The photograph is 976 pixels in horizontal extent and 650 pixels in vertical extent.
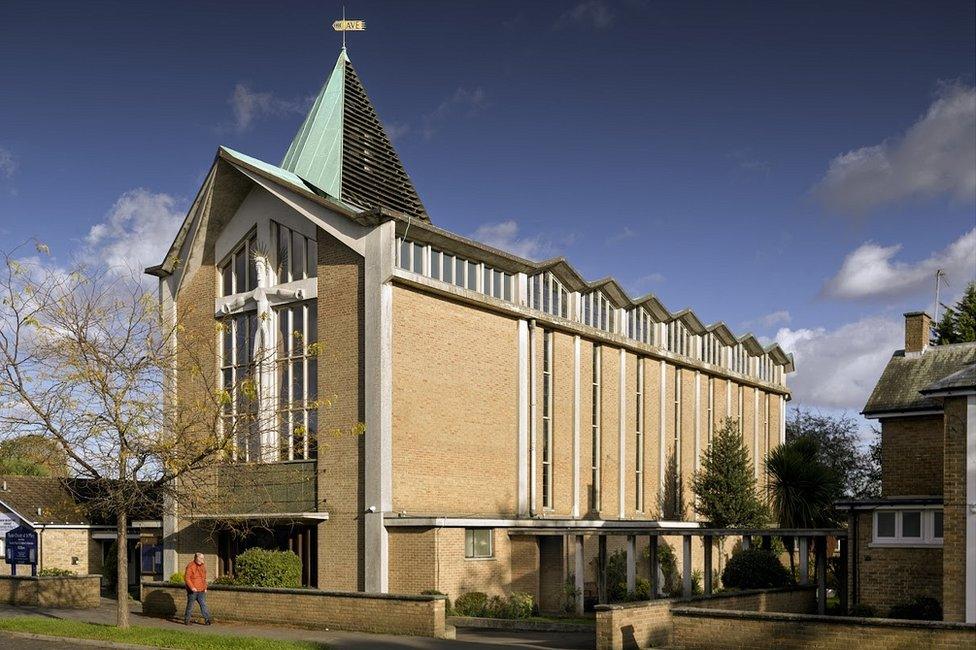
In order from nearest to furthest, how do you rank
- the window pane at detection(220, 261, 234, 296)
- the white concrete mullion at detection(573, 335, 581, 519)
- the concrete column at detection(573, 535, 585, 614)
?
the concrete column at detection(573, 535, 585, 614)
the window pane at detection(220, 261, 234, 296)
the white concrete mullion at detection(573, 335, 581, 519)

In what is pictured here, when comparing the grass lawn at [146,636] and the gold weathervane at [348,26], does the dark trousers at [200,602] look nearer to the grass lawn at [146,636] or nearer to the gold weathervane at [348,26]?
the grass lawn at [146,636]

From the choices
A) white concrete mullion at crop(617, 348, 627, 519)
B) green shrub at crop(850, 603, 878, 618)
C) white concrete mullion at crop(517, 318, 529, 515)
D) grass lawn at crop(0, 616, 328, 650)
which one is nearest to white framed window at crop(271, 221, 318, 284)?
white concrete mullion at crop(517, 318, 529, 515)

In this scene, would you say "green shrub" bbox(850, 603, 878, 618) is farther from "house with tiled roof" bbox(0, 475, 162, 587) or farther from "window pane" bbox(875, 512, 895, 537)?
"house with tiled roof" bbox(0, 475, 162, 587)

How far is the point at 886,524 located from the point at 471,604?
1137cm

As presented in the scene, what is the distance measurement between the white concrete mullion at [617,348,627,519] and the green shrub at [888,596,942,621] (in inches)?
635

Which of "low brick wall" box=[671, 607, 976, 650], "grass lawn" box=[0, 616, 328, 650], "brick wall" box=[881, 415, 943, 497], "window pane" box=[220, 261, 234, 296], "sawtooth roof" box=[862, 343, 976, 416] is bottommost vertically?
Result: "grass lawn" box=[0, 616, 328, 650]

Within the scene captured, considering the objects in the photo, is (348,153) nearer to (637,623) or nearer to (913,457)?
(913,457)

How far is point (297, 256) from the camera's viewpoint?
1345 inches

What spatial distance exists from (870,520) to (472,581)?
36.7 ft

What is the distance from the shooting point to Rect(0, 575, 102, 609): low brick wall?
31578 mm

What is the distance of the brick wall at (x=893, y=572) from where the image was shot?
88.9 ft

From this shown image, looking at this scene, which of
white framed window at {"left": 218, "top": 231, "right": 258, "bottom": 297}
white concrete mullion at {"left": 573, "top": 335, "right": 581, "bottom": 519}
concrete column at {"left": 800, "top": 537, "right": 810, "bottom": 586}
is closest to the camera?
concrete column at {"left": 800, "top": 537, "right": 810, "bottom": 586}

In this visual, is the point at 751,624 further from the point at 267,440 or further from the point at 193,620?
the point at 267,440

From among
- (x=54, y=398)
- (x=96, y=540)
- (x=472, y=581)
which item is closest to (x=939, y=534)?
(x=472, y=581)
